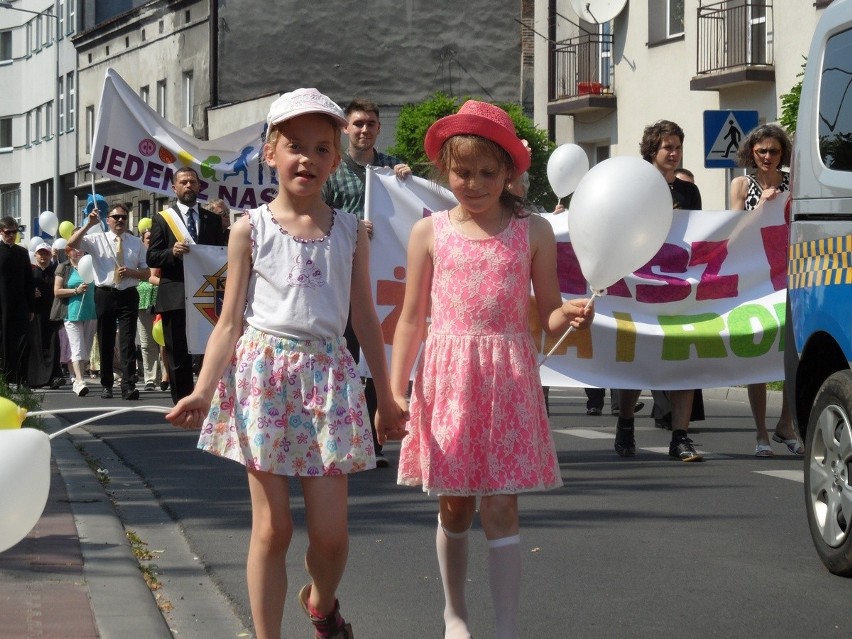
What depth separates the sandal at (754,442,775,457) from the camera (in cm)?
1066

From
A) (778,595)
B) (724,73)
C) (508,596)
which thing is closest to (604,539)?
(778,595)

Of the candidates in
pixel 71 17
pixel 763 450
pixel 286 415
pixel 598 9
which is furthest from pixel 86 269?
pixel 71 17

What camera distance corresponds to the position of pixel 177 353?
43.0 feet

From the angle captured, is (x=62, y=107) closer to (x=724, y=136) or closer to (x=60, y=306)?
(x=60, y=306)

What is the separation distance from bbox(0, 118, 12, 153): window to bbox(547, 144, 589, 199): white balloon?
60637 millimetres

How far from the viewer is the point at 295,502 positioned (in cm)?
877

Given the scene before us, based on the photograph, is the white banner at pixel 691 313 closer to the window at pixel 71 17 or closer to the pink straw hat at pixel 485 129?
the pink straw hat at pixel 485 129

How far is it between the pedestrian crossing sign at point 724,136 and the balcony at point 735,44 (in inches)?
288

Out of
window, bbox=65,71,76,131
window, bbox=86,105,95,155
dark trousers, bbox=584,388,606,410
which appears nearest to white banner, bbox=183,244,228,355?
dark trousers, bbox=584,388,606,410

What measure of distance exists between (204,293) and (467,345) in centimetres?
853

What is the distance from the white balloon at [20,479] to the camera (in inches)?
130

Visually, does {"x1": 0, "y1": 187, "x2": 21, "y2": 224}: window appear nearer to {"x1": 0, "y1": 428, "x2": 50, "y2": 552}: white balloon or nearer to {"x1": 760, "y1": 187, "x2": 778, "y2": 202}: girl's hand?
{"x1": 760, "y1": 187, "x2": 778, "y2": 202}: girl's hand

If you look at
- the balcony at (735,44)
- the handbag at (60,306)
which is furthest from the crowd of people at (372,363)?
the balcony at (735,44)

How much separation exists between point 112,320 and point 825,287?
43.6ft
